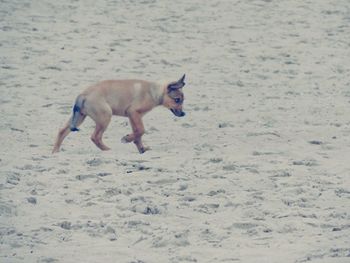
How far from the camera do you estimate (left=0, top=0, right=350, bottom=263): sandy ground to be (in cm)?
716

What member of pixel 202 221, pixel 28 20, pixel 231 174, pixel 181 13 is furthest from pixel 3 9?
pixel 202 221

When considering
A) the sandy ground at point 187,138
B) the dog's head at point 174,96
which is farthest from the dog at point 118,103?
the sandy ground at point 187,138

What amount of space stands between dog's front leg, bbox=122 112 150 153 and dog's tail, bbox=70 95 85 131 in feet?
1.71

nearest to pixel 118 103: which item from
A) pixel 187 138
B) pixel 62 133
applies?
pixel 62 133

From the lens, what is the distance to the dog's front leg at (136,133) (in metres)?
10.2

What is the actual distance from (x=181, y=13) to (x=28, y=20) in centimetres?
267

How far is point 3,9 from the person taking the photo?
17.1 m

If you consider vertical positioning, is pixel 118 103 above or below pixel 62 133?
above

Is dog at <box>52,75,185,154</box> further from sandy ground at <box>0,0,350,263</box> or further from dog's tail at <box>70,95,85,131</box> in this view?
sandy ground at <box>0,0,350,263</box>

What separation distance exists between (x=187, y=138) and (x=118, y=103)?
1061 millimetres

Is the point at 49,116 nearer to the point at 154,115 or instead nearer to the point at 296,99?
the point at 154,115

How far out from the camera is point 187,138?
35.9 feet

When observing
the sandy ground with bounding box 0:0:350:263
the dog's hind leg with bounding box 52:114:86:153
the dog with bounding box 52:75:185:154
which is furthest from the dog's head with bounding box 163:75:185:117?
the dog's hind leg with bounding box 52:114:86:153

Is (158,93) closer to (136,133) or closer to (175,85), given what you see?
(175,85)
